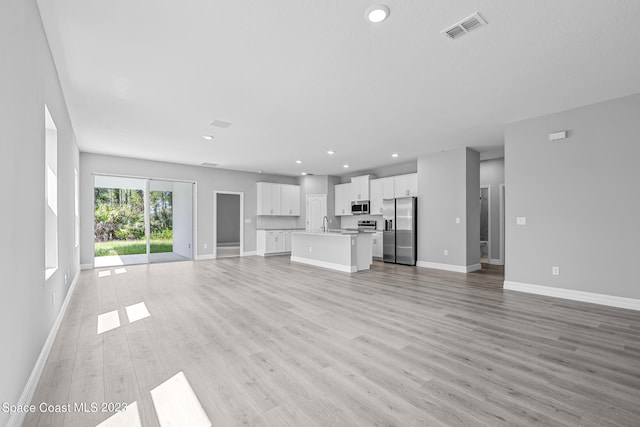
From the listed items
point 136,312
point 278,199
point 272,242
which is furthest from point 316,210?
point 136,312

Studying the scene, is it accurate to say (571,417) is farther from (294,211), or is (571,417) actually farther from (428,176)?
(294,211)

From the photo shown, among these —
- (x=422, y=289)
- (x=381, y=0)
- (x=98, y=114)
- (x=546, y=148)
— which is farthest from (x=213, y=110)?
(x=546, y=148)

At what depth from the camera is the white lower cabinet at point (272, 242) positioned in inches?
371

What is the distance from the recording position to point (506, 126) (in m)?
4.86

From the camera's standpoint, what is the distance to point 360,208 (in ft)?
30.1

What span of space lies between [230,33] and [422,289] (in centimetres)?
451

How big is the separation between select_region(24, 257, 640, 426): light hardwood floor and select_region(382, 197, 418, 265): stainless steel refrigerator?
2993mm

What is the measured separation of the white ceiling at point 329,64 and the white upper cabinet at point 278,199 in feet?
15.0

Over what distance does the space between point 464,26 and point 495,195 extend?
6.96 meters

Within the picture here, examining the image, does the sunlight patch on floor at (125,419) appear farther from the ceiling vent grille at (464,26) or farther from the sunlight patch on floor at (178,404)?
the ceiling vent grille at (464,26)

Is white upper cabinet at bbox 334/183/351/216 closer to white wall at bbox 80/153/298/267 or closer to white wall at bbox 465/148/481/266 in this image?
white wall at bbox 80/153/298/267

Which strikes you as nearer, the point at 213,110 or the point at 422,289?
Result: the point at 213,110

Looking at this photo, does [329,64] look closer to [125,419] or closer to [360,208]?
[125,419]

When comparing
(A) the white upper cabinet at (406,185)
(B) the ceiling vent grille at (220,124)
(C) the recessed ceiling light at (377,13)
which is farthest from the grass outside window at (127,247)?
(C) the recessed ceiling light at (377,13)
